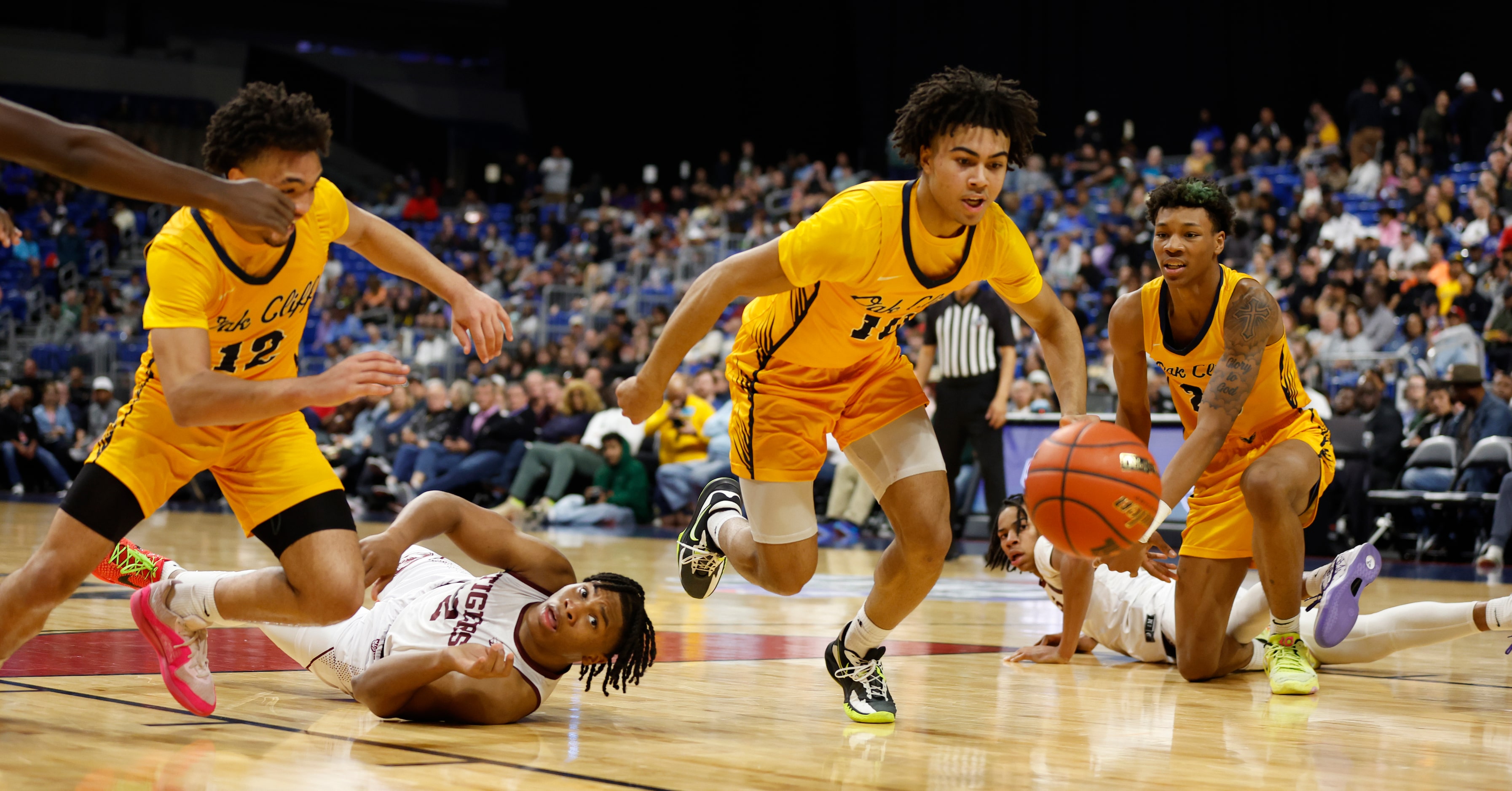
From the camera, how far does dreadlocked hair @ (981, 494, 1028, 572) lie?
5500 mm

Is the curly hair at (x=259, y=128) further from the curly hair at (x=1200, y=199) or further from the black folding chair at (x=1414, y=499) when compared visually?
the black folding chair at (x=1414, y=499)

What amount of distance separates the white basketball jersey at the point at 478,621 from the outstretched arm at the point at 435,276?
2.20 ft

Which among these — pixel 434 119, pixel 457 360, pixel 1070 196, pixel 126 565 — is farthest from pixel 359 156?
pixel 126 565

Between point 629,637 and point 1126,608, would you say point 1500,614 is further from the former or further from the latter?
point 629,637

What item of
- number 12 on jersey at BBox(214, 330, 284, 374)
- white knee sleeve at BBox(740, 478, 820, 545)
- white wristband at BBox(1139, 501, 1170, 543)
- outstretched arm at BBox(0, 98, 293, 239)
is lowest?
white knee sleeve at BBox(740, 478, 820, 545)

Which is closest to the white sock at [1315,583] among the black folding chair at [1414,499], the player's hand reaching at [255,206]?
the player's hand reaching at [255,206]

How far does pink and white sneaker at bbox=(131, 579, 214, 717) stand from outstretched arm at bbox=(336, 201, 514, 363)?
1095 millimetres

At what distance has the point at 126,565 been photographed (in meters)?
4.43

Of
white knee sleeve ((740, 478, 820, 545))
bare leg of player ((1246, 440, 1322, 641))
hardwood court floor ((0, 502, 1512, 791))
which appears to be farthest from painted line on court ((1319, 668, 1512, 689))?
white knee sleeve ((740, 478, 820, 545))

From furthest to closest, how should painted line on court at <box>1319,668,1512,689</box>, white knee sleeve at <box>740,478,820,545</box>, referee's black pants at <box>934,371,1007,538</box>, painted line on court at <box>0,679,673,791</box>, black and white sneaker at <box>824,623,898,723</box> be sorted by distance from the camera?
referee's black pants at <box>934,371,1007,538</box> → painted line on court at <box>1319,668,1512,689</box> → white knee sleeve at <box>740,478,820,545</box> → black and white sneaker at <box>824,623,898,723</box> → painted line on court at <box>0,679,673,791</box>

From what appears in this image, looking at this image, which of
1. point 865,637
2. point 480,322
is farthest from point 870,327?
point 480,322

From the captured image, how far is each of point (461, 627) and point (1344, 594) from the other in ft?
10.1

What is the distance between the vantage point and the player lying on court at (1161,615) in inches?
192

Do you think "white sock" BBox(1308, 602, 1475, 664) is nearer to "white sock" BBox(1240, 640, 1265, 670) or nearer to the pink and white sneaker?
"white sock" BBox(1240, 640, 1265, 670)
